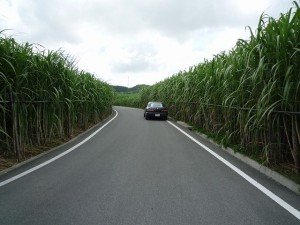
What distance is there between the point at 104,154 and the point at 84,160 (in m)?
0.91

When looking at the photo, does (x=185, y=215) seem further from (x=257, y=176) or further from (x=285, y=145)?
(x=285, y=145)

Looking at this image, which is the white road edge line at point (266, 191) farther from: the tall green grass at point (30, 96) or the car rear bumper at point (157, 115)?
the car rear bumper at point (157, 115)

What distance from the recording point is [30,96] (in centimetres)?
852

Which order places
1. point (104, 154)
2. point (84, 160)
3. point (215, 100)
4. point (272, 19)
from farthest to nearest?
1. point (215, 100)
2. point (104, 154)
3. point (84, 160)
4. point (272, 19)

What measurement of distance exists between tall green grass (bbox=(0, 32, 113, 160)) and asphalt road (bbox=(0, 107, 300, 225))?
102cm

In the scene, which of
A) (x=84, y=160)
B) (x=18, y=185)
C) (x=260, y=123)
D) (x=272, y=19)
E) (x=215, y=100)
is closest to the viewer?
(x=18, y=185)

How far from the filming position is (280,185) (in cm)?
571

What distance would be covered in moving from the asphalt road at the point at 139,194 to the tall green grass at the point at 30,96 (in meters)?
1.02

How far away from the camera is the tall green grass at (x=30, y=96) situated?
24.2ft

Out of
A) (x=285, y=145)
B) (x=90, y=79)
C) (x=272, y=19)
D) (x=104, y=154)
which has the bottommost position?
(x=104, y=154)

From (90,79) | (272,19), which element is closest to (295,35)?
(272,19)

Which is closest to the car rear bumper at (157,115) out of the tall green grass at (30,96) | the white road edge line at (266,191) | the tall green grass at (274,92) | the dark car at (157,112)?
the dark car at (157,112)

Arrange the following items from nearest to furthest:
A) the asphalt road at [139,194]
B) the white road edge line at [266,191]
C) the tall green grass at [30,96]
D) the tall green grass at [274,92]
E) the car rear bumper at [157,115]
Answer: the asphalt road at [139,194], the white road edge line at [266,191], the tall green grass at [274,92], the tall green grass at [30,96], the car rear bumper at [157,115]

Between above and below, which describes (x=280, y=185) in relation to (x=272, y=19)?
below
